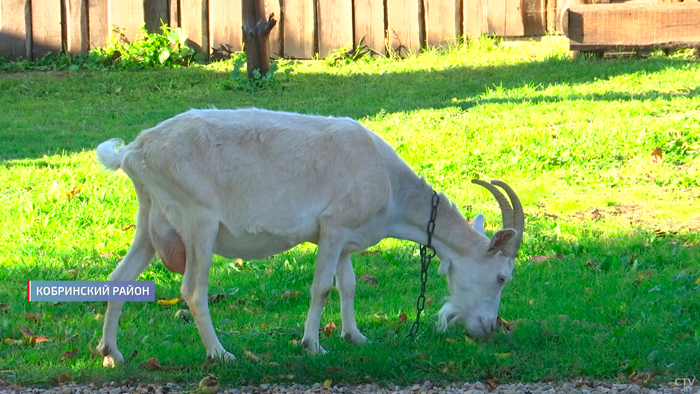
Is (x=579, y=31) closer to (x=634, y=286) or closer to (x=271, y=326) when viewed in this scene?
(x=634, y=286)

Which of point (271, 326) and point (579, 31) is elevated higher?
point (579, 31)

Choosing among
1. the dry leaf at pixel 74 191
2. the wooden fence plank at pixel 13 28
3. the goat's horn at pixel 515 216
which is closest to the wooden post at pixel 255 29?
the wooden fence plank at pixel 13 28

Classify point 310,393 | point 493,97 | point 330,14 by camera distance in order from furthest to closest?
point 330,14, point 493,97, point 310,393

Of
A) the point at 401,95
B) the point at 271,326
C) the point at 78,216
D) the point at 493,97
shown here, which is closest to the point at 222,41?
the point at 401,95

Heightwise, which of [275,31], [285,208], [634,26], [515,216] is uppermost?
[275,31]

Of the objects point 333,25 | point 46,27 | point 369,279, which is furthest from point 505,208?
point 46,27

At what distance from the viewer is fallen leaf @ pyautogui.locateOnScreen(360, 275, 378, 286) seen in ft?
23.0

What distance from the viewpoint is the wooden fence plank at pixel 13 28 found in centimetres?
1426

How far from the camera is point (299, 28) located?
1441cm

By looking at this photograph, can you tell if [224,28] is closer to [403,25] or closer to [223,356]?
[403,25]

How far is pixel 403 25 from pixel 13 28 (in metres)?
6.25

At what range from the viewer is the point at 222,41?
574 inches

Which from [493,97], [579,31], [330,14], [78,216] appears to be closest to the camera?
[78,216]

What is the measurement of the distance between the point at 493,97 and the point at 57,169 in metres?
5.64
